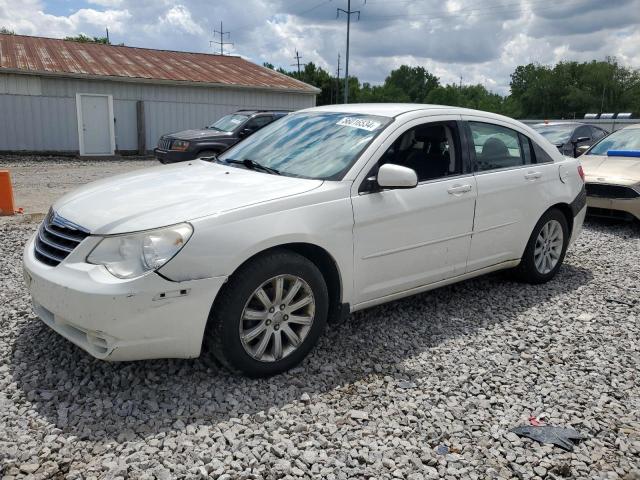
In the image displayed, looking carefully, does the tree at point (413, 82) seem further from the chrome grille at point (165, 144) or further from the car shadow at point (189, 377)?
the car shadow at point (189, 377)

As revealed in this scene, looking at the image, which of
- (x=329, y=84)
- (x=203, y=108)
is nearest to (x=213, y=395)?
(x=203, y=108)

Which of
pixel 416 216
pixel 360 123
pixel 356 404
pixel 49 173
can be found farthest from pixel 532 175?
pixel 49 173

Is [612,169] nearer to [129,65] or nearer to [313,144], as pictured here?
[313,144]

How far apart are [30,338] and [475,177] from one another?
353 centimetres

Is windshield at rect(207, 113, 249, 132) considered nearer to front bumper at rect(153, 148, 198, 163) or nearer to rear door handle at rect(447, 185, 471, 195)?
front bumper at rect(153, 148, 198, 163)

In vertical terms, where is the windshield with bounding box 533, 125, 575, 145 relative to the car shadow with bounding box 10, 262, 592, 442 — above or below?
above

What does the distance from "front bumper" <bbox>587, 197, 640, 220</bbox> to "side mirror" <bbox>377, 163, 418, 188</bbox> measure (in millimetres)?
5751

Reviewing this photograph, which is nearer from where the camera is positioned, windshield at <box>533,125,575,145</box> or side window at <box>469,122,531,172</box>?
side window at <box>469,122,531,172</box>

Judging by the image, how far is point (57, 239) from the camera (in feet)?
10.9

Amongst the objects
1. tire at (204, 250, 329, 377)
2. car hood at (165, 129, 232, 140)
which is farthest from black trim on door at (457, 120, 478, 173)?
car hood at (165, 129, 232, 140)

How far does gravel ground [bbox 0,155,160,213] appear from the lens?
10.3 metres

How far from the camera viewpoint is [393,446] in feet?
9.36

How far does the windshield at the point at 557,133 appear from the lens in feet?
40.2

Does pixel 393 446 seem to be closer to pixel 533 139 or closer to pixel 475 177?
pixel 475 177
